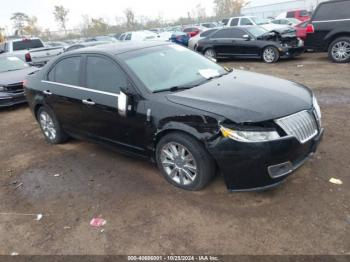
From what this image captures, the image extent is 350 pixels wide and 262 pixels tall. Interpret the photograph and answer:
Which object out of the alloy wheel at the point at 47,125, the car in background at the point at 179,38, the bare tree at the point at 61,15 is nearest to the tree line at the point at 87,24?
the bare tree at the point at 61,15

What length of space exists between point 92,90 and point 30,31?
186 feet

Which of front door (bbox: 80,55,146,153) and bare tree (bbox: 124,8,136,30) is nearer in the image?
front door (bbox: 80,55,146,153)

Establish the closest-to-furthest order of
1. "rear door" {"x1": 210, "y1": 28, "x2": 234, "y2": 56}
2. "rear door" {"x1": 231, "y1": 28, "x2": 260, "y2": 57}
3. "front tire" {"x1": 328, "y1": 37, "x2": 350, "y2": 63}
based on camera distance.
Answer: "front tire" {"x1": 328, "y1": 37, "x2": 350, "y2": 63}, "rear door" {"x1": 231, "y1": 28, "x2": 260, "y2": 57}, "rear door" {"x1": 210, "y1": 28, "x2": 234, "y2": 56}

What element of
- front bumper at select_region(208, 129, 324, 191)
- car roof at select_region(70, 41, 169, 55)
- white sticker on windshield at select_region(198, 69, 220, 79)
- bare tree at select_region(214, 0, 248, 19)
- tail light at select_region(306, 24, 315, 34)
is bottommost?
front bumper at select_region(208, 129, 324, 191)

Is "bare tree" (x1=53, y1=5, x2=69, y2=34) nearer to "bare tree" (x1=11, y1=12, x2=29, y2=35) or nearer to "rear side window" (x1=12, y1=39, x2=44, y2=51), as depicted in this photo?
"bare tree" (x1=11, y1=12, x2=29, y2=35)

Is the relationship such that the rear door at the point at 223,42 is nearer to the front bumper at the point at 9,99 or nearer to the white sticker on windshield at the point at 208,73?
the front bumper at the point at 9,99

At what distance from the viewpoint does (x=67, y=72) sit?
495 centimetres

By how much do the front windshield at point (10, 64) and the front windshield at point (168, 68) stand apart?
6609mm

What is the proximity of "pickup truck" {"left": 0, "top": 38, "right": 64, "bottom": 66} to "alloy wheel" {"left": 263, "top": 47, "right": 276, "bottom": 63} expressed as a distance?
8076 mm

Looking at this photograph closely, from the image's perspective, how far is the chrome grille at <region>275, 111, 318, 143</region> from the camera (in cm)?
323

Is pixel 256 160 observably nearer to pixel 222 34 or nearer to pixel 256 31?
pixel 256 31

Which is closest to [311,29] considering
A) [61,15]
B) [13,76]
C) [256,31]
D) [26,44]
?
[256,31]

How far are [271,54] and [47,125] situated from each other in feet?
28.9

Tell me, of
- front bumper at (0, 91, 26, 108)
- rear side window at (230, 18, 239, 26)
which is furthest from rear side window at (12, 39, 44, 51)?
rear side window at (230, 18, 239, 26)
